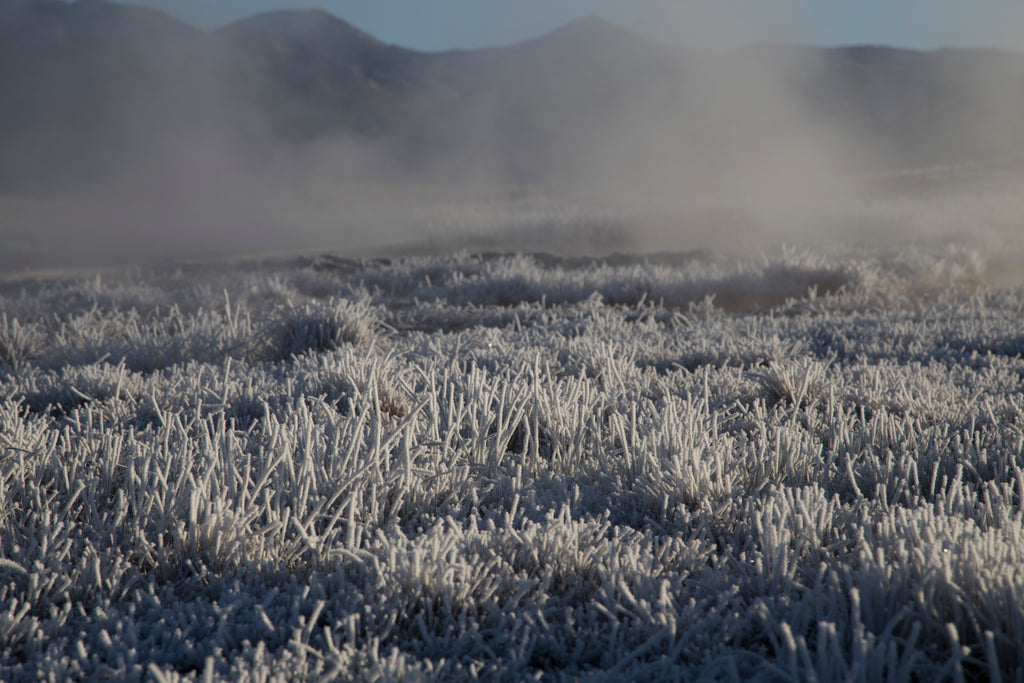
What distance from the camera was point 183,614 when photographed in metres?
1.44

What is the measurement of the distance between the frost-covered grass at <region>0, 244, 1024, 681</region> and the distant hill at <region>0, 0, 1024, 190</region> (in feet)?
132

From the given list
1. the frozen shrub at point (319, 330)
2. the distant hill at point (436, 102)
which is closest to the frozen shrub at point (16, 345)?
the frozen shrub at point (319, 330)

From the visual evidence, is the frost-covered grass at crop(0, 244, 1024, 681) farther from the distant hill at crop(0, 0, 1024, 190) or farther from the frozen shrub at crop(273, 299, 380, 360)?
Answer: the distant hill at crop(0, 0, 1024, 190)

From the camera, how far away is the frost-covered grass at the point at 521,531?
1.33 metres

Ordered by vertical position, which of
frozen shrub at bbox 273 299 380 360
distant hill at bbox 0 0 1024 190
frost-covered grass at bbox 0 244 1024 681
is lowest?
frost-covered grass at bbox 0 244 1024 681

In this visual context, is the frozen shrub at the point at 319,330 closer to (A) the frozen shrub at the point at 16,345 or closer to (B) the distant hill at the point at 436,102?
(A) the frozen shrub at the point at 16,345

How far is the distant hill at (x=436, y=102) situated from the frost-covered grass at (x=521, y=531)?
4011 centimetres

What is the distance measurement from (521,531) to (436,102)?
7276 cm

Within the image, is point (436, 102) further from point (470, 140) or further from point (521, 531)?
point (521, 531)

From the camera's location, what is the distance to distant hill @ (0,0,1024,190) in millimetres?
52156

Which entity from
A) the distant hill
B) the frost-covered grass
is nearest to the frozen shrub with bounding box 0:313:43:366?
the frost-covered grass

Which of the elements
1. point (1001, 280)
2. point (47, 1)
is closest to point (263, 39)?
point (47, 1)

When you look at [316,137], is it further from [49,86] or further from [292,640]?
[292,640]

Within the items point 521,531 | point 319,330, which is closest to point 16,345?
point 319,330
